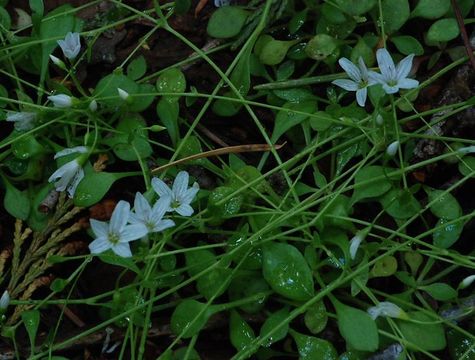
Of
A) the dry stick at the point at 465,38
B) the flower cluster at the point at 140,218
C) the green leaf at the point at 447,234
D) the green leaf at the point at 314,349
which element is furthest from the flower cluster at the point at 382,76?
the green leaf at the point at 314,349

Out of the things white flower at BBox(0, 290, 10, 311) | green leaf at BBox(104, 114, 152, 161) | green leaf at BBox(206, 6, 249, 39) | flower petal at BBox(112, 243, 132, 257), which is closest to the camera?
flower petal at BBox(112, 243, 132, 257)

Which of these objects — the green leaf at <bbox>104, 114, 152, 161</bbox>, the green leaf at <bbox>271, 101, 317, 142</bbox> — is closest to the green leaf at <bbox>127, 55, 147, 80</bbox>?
the green leaf at <bbox>104, 114, 152, 161</bbox>

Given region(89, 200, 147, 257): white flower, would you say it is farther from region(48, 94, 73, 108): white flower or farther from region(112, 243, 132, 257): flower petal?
region(48, 94, 73, 108): white flower

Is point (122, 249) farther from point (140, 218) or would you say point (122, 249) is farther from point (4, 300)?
point (4, 300)

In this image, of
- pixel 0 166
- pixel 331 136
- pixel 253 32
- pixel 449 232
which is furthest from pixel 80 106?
pixel 449 232

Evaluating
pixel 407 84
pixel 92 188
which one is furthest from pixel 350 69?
pixel 92 188

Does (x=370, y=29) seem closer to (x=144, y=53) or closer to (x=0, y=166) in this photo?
(x=144, y=53)

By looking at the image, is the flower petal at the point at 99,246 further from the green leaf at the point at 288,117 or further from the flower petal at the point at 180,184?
the green leaf at the point at 288,117
